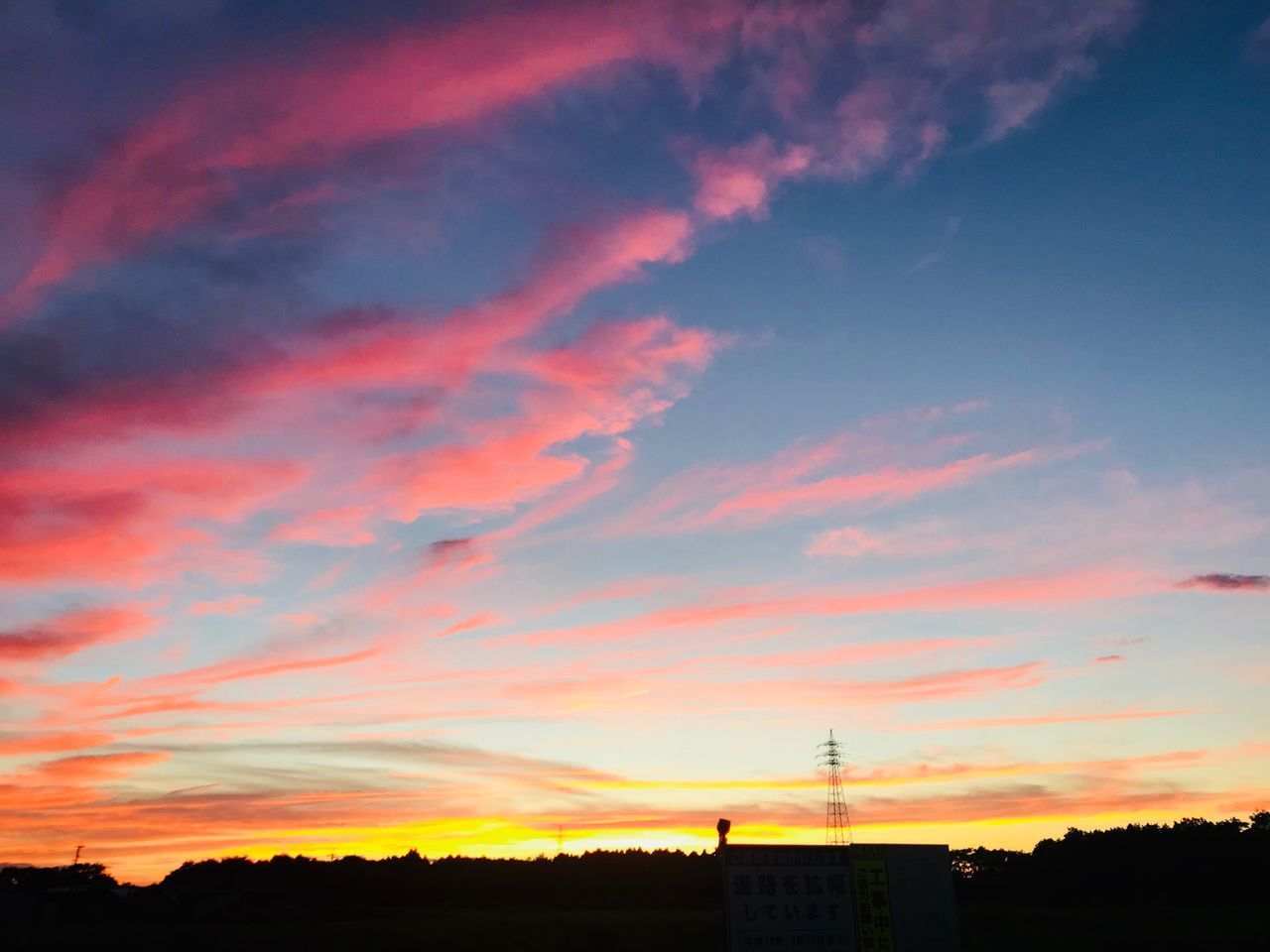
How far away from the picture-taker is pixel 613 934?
2489 inches

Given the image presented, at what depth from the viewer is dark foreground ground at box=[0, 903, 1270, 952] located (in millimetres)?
55719

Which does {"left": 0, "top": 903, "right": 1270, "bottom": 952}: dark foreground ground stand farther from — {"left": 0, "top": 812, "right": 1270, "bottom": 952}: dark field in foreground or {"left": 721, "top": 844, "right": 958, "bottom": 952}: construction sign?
{"left": 721, "top": 844, "right": 958, "bottom": 952}: construction sign

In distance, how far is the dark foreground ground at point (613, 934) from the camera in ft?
183

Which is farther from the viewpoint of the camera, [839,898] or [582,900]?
[582,900]

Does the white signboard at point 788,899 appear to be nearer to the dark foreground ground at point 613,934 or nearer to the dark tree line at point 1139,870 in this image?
the dark foreground ground at point 613,934

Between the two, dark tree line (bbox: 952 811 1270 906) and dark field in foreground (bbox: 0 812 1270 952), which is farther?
dark tree line (bbox: 952 811 1270 906)

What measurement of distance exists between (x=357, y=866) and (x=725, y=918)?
10943 centimetres

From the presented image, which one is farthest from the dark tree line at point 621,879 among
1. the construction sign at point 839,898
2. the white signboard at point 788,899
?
the white signboard at point 788,899

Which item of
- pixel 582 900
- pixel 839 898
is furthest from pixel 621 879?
pixel 839 898

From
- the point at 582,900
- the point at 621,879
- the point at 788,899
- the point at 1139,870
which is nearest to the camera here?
the point at 788,899

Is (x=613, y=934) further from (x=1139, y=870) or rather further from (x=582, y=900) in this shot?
(x=1139, y=870)

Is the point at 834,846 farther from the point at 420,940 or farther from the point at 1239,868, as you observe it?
the point at 1239,868

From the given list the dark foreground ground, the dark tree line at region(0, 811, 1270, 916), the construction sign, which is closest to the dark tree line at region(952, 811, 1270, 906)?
the dark tree line at region(0, 811, 1270, 916)

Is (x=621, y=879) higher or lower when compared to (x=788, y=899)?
lower
